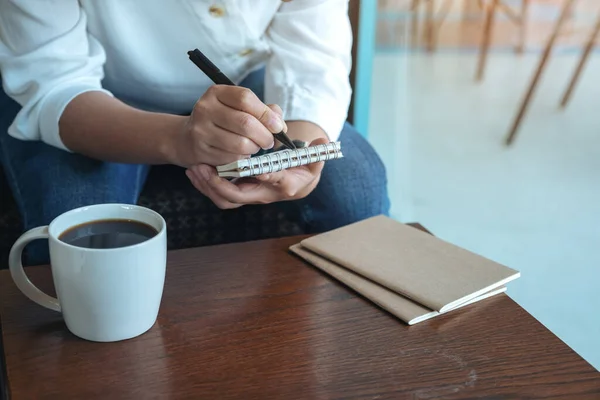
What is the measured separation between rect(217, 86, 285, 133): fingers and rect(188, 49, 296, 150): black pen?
0.01m

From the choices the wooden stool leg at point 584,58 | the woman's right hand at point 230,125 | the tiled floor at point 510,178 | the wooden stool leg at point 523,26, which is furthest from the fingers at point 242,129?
the wooden stool leg at point 523,26

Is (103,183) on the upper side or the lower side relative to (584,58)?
upper

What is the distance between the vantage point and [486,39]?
2.86 m

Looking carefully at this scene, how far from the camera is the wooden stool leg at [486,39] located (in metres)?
2.71

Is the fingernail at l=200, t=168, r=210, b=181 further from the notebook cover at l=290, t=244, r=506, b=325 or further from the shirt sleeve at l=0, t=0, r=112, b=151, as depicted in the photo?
the shirt sleeve at l=0, t=0, r=112, b=151

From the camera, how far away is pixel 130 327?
0.53m

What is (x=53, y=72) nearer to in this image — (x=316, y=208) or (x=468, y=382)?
(x=316, y=208)

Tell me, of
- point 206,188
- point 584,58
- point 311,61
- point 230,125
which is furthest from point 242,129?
point 584,58

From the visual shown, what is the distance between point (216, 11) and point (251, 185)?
0.30 metres

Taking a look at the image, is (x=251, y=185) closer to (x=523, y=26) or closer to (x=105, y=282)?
(x=105, y=282)

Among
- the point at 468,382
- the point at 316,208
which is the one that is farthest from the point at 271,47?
the point at 468,382

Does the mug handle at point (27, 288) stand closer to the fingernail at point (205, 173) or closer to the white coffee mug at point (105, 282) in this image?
the white coffee mug at point (105, 282)

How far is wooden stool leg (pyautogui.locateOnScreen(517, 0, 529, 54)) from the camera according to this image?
289 centimetres

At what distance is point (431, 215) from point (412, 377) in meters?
1.24
